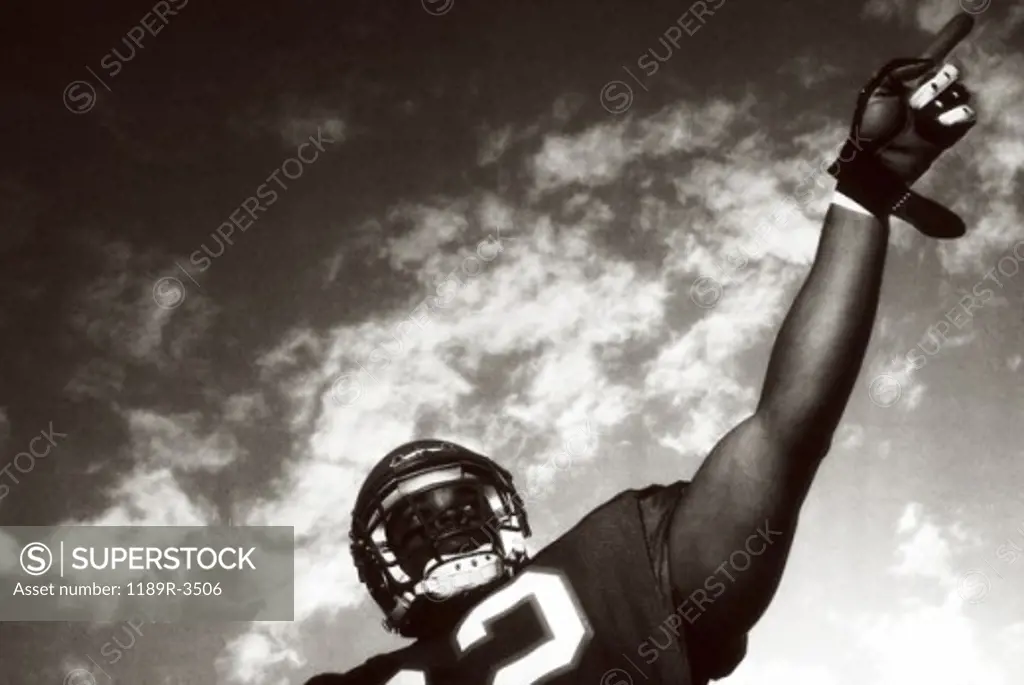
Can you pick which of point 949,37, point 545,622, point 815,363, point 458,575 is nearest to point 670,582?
point 545,622

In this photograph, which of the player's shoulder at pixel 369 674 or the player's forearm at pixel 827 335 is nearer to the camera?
Result: the player's forearm at pixel 827 335

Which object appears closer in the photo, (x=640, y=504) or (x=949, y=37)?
(x=949, y=37)

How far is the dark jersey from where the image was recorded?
6.31 feet

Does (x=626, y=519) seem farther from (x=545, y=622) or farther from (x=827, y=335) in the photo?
(x=827, y=335)

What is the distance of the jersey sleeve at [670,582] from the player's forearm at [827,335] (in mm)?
397

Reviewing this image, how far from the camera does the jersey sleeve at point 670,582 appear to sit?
193cm

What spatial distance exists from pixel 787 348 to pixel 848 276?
0.73 ft

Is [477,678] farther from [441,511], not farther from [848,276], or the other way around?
[848,276]

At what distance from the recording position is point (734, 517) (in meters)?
1.81

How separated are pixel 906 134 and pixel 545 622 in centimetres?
160

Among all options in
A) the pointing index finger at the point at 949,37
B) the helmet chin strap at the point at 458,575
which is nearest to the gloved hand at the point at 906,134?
the pointing index finger at the point at 949,37

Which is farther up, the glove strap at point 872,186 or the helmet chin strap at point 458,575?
the glove strap at point 872,186

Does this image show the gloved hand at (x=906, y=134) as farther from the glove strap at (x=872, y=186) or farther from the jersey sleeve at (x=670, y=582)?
the jersey sleeve at (x=670, y=582)

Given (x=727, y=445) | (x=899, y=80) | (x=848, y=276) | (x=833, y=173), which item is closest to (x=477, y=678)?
(x=727, y=445)
